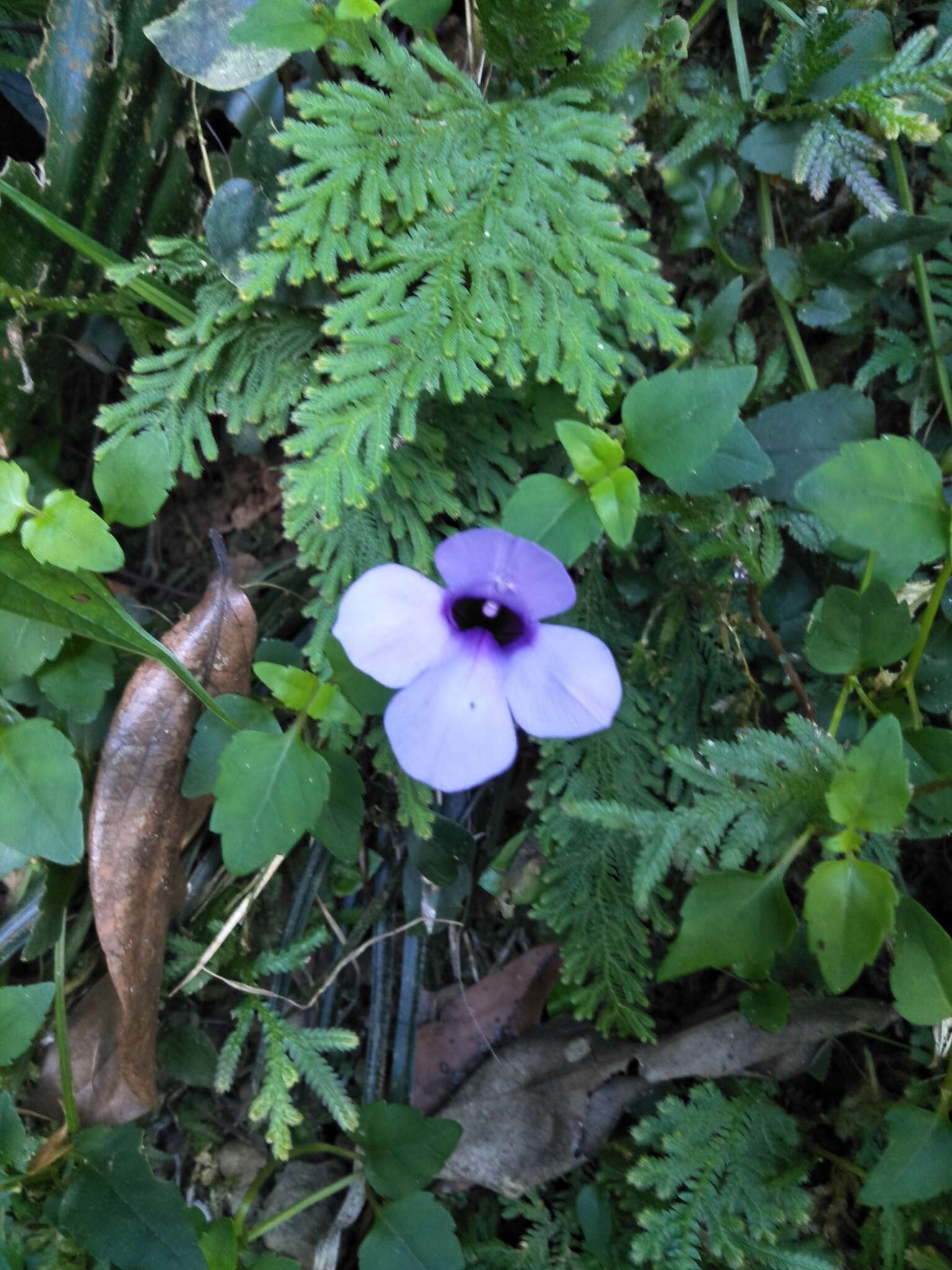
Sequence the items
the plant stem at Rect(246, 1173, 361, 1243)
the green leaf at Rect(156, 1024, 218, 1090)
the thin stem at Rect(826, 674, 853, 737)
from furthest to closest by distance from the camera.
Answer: the green leaf at Rect(156, 1024, 218, 1090), the plant stem at Rect(246, 1173, 361, 1243), the thin stem at Rect(826, 674, 853, 737)

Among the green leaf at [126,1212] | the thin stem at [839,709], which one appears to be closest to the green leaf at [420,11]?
the thin stem at [839,709]

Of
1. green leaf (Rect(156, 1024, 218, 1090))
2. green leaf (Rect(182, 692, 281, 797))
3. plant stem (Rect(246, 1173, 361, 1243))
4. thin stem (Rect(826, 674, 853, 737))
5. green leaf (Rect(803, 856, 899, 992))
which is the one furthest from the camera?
green leaf (Rect(156, 1024, 218, 1090))

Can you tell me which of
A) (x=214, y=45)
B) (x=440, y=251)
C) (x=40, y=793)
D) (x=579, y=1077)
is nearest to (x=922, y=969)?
(x=579, y=1077)

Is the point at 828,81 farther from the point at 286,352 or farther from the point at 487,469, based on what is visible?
the point at 286,352

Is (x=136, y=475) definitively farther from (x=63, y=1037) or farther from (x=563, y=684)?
(x=63, y=1037)

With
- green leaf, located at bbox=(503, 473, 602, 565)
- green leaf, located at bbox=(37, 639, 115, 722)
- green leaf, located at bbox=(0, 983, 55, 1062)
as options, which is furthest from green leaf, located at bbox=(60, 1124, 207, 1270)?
green leaf, located at bbox=(503, 473, 602, 565)

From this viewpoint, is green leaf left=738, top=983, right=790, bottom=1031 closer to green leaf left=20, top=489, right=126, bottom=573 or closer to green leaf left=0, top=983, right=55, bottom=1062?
green leaf left=0, top=983, right=55, bottom=1062
